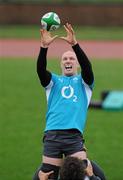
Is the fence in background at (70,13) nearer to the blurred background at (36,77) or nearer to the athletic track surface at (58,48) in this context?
the blurred background at (36,77)

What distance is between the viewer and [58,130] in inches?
365

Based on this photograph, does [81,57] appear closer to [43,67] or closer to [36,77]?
[43,67]

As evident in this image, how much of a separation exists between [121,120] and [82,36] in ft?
64.5

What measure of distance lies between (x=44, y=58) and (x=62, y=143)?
108cm

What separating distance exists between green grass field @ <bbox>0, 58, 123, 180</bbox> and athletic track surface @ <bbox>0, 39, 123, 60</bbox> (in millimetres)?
5507

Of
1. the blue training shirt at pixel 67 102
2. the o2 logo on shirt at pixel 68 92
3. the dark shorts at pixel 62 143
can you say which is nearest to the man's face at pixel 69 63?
the blue training shirt at pixel 67 102

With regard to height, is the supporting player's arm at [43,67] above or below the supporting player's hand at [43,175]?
above

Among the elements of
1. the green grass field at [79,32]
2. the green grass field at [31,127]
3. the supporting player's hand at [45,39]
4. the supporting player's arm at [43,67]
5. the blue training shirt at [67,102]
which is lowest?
the green grass field at [31,127]

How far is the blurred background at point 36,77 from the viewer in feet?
44.4

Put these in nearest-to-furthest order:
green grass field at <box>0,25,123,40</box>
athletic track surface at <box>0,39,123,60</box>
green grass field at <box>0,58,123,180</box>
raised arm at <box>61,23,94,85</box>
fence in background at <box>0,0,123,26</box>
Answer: raised arm at <box>61,23,94,85</box> < green grass field at <box>0,58,123,180</box> < athletic track surface at <box>0,39,123,60</box> < green grass field at <box>0,25,123,40</box> < fence in background at <box>0,0,123,26</box>

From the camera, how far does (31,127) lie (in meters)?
16.1

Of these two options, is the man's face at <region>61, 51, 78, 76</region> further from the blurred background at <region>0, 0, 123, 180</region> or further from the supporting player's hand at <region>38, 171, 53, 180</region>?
the blurred background at <region>0, 0, 123, 180</region>

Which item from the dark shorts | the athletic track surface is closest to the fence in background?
the athletic track surface

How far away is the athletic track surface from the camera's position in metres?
30.6
